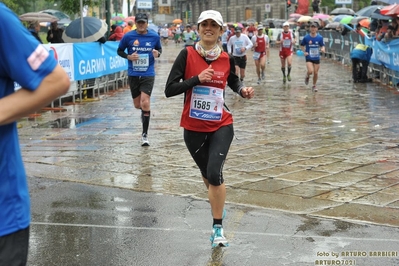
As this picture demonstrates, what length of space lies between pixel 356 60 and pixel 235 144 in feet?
40.1

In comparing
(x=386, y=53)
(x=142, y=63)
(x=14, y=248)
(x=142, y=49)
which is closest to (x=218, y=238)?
(x=14, y=248)

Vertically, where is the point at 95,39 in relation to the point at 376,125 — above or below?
above

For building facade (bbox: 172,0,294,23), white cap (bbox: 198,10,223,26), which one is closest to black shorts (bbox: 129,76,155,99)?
white cap (bbox: 198,10,223,26)

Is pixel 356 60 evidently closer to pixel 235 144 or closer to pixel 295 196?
pixel 235 144

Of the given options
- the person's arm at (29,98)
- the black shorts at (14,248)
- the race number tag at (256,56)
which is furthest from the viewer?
the race number tag at (256,56)

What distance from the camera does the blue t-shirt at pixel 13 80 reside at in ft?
7.77

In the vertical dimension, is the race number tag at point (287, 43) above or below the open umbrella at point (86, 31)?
below

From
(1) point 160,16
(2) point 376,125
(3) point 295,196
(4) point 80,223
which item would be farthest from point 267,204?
(1) point 160,16

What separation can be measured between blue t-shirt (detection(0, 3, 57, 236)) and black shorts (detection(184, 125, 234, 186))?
8.91 feet

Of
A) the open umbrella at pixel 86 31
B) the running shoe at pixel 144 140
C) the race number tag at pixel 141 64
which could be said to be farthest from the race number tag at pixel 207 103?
the open umbrella at pixel 86 31

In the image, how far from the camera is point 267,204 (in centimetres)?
657

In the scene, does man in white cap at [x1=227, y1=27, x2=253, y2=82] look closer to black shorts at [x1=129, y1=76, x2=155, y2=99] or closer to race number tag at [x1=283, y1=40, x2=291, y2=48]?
race number tag at [x1=283, y1=40, x2=291, y2=48]

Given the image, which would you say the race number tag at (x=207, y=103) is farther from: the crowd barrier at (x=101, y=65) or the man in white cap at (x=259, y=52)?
the man in white cap at (x=259, y=52)

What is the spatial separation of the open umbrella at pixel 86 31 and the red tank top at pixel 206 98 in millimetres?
12670
